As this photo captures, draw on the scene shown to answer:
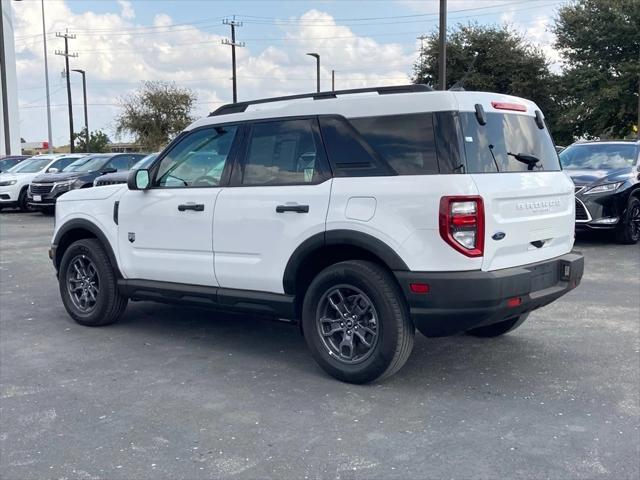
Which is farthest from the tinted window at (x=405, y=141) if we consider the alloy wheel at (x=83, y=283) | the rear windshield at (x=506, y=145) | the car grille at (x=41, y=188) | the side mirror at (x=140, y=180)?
the car grille at (x=41, y=188)

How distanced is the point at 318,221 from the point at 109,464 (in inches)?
81.8

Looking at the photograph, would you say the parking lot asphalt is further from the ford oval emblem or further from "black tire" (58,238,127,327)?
the ford oval emblem

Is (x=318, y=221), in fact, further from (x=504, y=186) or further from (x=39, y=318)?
(x=39, y=318)

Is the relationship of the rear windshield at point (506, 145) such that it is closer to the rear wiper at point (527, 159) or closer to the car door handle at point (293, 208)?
the rear wiper at point (527, 159)

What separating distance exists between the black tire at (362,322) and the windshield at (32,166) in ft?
58.5

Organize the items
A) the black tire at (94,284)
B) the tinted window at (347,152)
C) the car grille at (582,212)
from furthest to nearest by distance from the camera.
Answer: the car grille at (582,212) < the black tire at (94,284) < the tinted window at (347,152)

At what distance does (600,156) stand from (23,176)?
1550 cm

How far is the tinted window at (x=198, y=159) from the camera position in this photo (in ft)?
18.3

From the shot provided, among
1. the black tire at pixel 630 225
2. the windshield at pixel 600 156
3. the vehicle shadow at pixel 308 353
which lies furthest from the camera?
the windshield at pixel 600 156

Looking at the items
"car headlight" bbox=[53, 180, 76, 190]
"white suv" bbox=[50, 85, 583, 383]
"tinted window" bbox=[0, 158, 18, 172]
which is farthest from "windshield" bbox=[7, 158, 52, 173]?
"white suv" bbox=[50, 85, 583, 383]

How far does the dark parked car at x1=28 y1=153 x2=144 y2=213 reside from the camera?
58.5 ft

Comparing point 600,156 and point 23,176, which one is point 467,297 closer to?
point 600,156

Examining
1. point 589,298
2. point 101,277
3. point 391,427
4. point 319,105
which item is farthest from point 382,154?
point 589,298

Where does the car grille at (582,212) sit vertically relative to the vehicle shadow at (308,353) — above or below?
above
